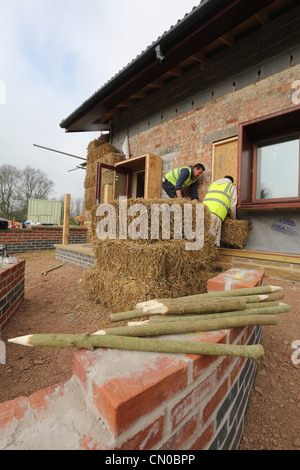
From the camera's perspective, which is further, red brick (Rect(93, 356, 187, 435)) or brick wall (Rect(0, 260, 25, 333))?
brick wall (Rect(0, 260, 25, 333))

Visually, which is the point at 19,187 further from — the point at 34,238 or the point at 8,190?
the point at 34,238

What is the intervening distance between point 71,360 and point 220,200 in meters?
3.31

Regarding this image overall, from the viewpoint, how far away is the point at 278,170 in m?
4.05

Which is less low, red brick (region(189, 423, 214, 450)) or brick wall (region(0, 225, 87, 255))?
brick wall (region(0, 225, 87, 255))

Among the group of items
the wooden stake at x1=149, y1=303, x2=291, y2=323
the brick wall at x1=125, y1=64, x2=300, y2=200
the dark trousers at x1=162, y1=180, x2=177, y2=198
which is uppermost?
the brick wall at x1=125, y1=64, x2=300, y2=200

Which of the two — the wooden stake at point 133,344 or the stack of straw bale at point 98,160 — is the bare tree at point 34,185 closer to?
the stack of straw bale at point 98,160

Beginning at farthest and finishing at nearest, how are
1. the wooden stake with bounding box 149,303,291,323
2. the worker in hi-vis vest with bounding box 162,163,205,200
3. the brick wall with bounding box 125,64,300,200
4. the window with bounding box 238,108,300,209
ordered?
the worker in hi-vis vest with bounding box 162,163,205,200 → the brick wall with bounding box 125,64,300,200 → the window with bounding box 238,108,300,209 → the wooden stake with bounding box 149,303,291,323

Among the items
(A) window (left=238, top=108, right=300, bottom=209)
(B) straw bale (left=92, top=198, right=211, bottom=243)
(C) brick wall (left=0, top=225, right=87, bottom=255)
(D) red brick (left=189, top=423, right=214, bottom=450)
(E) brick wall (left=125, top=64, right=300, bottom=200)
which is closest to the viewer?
(D) red brick (left=189, top=423, right=214, bottom=450)

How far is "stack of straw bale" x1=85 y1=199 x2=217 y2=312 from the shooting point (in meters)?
2.48

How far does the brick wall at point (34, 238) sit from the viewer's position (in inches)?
280

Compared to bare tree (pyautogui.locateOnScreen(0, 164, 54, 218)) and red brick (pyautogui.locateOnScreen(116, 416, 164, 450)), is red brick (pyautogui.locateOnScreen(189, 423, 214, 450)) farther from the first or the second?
bare tree (pyautogui.locateOnScreen(0, 164, 54, 218))

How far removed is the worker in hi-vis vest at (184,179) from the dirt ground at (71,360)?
246cm

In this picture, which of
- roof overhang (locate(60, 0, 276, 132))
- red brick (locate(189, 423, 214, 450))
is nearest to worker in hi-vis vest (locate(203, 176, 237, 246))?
roof overhang (locate(60, 0, 276, 132))

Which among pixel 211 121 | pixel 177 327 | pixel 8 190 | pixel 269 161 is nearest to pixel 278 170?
pixel 269 161
